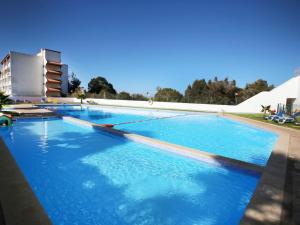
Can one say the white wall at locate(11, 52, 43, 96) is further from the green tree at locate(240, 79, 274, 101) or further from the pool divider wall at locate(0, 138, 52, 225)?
the green tree at locate(240, 79, 274, 101)

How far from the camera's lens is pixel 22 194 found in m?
2.86

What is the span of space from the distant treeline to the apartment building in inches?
237

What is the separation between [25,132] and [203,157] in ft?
30.2

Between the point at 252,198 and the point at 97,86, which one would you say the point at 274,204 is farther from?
the point at 97,86

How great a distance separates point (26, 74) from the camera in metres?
43.3

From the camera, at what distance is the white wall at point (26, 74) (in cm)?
4191

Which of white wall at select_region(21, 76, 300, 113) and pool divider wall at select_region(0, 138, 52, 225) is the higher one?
white wall at select_region(21, 76, 300, 113)

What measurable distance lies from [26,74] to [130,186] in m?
50.2

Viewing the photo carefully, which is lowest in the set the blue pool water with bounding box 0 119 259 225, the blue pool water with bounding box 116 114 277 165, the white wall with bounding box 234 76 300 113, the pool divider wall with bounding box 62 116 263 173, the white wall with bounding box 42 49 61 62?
the blue pool water with bounding box 0 119 259 225

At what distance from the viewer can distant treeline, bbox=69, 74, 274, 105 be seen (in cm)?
2596

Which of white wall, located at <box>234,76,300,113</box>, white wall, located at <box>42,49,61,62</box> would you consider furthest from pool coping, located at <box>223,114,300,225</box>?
white wall, located at <box>42,49,61,62</box>

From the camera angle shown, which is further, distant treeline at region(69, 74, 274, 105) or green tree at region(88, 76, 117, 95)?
green tree at region(88, 76, 117, 95)

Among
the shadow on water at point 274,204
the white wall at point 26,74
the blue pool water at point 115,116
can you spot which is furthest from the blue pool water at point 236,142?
the white wall at point 26,74

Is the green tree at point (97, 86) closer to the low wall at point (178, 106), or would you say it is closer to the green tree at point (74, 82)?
the green tree at point (74, 82)
